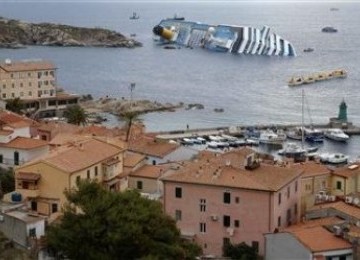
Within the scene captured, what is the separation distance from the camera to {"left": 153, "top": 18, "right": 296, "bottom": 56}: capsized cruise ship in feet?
323

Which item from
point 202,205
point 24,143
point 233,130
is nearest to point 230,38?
point 233,130

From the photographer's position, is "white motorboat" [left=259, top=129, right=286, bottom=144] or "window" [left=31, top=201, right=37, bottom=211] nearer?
"window" [left=31, top=201, right=37, bottom=211]

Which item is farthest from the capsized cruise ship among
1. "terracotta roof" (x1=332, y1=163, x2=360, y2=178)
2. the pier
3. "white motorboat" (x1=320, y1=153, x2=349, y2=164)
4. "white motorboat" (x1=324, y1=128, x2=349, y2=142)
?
"terracotta roof" (x1=332, y1=163, x2=360, y2=178)

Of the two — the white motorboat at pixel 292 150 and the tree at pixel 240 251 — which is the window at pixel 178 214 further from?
the white motorboat at pixel 292 150

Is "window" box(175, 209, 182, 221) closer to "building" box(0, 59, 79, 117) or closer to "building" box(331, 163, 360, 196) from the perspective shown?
"building" box(331, 163, 360, 196)

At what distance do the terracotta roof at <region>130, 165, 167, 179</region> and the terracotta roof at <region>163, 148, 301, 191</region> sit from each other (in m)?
2.75

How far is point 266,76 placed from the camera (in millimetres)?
77750

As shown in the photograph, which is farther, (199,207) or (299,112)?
(299,112)

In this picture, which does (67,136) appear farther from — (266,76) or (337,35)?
(337,35)

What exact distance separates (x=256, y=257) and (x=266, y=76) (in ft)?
197

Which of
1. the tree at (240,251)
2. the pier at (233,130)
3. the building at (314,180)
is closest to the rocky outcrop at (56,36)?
the pier at (233,130)

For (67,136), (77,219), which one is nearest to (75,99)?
(67,136)

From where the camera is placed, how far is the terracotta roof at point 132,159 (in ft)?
81.3

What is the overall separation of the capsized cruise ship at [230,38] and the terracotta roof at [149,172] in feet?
244
